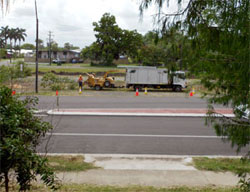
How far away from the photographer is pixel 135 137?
11844 mm

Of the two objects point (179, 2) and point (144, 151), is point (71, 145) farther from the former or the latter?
point (179, 2)

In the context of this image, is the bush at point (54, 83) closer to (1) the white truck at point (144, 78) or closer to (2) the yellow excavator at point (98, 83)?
(2) the yellow excavator at point (98, 83)

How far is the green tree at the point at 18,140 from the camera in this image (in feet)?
12.7

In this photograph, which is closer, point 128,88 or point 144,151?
point 144,151

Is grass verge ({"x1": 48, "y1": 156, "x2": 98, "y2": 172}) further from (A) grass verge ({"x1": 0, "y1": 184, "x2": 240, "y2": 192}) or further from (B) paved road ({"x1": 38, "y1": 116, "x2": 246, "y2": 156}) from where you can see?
(A) grass verge ({"x1": 0, "y1": 184, "x2": 240, "y2": 192})

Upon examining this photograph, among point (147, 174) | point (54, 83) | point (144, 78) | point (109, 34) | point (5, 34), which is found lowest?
point (147, 174)

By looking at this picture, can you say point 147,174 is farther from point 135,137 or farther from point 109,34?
point 109,34

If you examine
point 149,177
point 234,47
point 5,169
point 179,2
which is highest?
point 179,2

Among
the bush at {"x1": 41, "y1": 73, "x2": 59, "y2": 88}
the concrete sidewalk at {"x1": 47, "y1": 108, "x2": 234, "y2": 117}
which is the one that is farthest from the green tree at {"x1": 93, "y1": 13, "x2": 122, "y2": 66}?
the concrete sidewalk at {"x1": 47, "y1": 108, "x2": 234, "y2": 117}

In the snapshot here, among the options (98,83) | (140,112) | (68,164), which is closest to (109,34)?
(98,83)

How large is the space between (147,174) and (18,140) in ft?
14.5

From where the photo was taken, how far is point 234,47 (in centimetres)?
422

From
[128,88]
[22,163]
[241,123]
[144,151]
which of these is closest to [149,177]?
[144,151]

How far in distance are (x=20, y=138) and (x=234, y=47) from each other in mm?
3056
